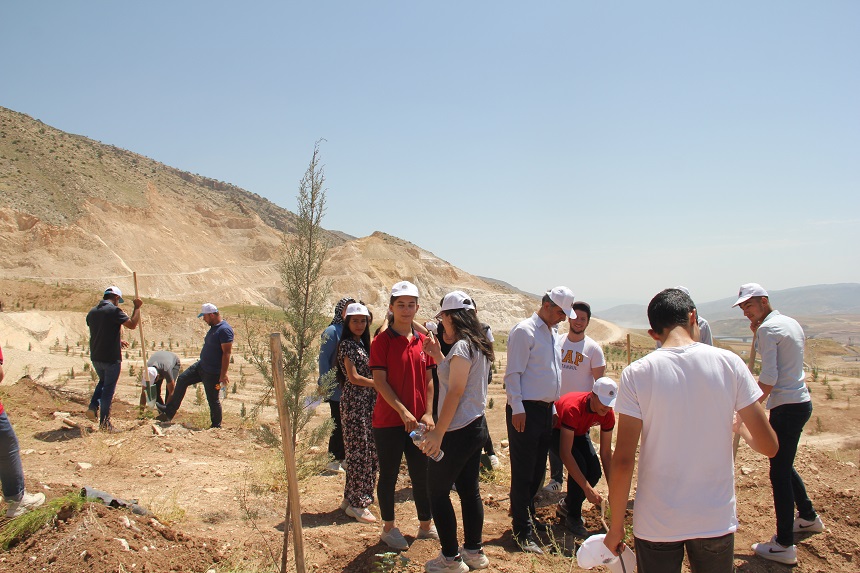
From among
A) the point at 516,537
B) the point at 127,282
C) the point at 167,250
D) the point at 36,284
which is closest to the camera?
the point at 516,537

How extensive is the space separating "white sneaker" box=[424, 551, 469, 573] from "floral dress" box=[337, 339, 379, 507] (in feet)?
4.24

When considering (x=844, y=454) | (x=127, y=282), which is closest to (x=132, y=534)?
(x=844, y=454)

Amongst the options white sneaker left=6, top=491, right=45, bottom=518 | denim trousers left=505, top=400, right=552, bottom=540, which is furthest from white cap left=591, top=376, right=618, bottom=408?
white sneaker left=6, top=491, right=45, bottom=518

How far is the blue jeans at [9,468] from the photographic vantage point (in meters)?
3.91

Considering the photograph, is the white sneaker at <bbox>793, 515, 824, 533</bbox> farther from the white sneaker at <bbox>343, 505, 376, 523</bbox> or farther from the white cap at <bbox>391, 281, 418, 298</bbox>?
the white cap at <bbox>391, 281, 418, 298</bbox>

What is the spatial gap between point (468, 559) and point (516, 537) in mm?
530

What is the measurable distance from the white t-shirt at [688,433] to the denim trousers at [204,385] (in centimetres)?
649

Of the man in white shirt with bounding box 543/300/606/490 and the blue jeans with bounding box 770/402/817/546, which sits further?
the man in white shirt with bounding box 543/300/606/490

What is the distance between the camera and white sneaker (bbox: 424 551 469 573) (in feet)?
11.6

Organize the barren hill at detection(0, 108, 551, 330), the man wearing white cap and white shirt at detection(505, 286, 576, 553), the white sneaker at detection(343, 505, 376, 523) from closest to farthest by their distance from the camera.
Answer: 1. the man wearing white cap and white shirt at detection(505, 286, 576, 553)
2. the white sneaker at detection(343, 505, 376, 523)
3. the barren hill at detection(0, 108, 551, 330)

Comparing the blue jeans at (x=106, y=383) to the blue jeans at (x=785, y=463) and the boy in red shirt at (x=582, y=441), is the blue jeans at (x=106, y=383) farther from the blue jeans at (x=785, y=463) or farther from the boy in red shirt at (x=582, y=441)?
the blue jeans at (x=785, y=463)

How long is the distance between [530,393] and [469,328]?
39.6 inches

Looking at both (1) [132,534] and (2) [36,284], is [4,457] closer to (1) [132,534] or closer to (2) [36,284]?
(1) [132,534]

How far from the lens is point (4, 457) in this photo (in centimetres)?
391
